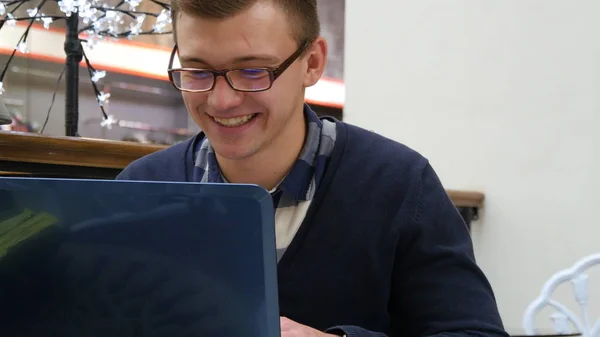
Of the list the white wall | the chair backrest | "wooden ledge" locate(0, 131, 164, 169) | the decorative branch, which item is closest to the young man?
"wooden ledge" locate(0, 131, 164, 169)

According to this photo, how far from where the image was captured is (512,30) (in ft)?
6.01

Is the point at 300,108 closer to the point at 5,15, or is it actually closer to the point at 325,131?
the point at 325,131

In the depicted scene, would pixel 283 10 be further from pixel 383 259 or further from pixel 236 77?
pixel 383 259

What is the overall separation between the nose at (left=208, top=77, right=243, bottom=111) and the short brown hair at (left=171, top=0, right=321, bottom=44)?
0.24 ft

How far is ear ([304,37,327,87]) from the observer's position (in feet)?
2.64

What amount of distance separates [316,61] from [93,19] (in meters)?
0.64

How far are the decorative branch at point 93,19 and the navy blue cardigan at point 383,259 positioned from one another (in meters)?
0.55

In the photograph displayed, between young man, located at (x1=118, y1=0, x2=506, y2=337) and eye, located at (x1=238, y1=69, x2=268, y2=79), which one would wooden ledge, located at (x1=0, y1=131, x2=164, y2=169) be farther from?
eye, located at (x1=238, y1=69, x2=268, y2=79)

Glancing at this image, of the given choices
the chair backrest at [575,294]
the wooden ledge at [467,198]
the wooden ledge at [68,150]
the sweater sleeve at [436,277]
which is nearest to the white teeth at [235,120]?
the sweater sleeve at [436,277]

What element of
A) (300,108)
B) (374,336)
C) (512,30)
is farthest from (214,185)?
(512,30)

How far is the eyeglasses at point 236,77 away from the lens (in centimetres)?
69

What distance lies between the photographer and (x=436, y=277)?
2.51ft

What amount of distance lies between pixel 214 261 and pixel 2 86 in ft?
3.13

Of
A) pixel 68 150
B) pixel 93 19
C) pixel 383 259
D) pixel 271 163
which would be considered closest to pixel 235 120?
pixel 271 163
